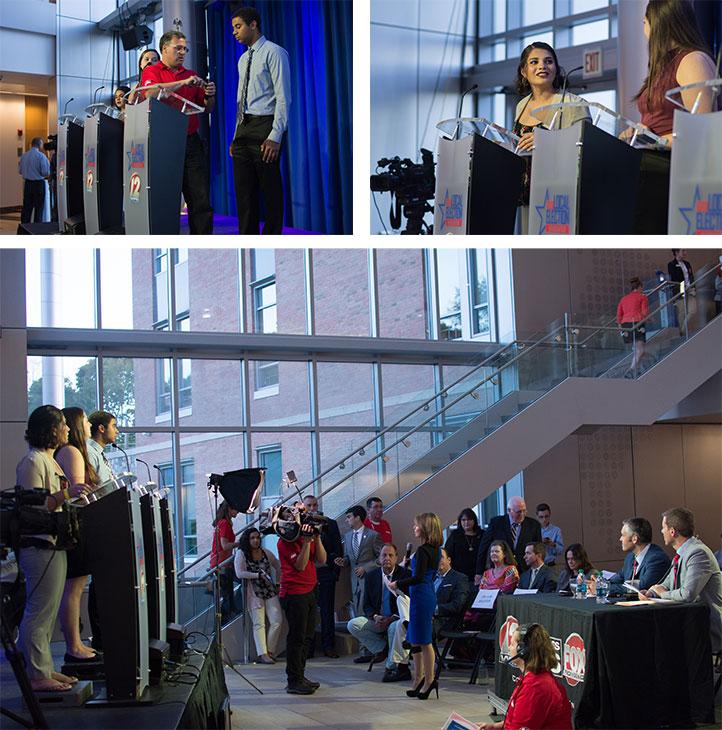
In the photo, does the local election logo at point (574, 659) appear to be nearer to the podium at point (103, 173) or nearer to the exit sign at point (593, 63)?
the podium at point (103, 173)

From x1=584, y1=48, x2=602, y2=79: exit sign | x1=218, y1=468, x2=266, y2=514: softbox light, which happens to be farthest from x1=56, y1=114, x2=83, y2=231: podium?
x1=584, y1=48, x2=602, y2=79: exit sign

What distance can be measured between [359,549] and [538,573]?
2.50 m

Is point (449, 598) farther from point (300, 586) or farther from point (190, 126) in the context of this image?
point (190, 126)

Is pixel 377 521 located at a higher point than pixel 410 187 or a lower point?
lower

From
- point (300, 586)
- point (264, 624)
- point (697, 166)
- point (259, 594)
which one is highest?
point (697, 166)

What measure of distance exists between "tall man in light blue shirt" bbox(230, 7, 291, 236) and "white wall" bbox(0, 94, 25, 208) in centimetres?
738

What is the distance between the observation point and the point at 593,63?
865 centimetres

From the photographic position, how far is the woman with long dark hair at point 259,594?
8391 mm

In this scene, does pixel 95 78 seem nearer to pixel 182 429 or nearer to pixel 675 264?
pixel 182 429

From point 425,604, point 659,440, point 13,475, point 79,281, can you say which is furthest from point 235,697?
point 659,440

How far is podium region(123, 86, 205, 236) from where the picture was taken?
15.3 ft

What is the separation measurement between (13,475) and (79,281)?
9.07 ft

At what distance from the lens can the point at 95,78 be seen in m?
10.2

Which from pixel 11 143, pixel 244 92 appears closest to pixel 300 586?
pixel 244 92
